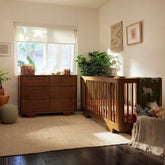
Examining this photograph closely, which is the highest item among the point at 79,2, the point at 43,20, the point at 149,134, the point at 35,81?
the point at 79,2

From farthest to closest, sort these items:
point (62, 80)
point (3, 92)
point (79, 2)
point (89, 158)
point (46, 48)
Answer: point (46, 48) → point (79, 2) → point (62, 80) → point (3, 92) → point (89, 158)

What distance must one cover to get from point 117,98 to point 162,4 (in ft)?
4.76

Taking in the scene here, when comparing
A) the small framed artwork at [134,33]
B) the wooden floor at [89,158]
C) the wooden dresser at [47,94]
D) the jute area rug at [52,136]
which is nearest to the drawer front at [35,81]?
the wooden dresser at [47,94]

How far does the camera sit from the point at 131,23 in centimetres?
398

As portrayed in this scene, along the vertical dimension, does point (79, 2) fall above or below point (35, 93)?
above

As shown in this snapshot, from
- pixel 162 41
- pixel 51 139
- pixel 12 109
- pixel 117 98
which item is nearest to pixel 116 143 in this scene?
pixel 117 98

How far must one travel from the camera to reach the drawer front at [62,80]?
4536 millimetres

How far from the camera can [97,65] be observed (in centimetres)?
490

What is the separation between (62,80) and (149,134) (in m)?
2.38

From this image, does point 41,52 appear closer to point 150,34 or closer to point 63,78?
point 63,78

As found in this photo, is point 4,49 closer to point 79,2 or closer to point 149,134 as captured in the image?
point 79,2

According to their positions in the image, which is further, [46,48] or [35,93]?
[46,48]

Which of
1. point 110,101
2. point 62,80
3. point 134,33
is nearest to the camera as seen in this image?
Result: point 110,101

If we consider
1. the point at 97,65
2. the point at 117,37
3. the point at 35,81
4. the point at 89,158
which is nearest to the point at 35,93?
the point at 35,81
